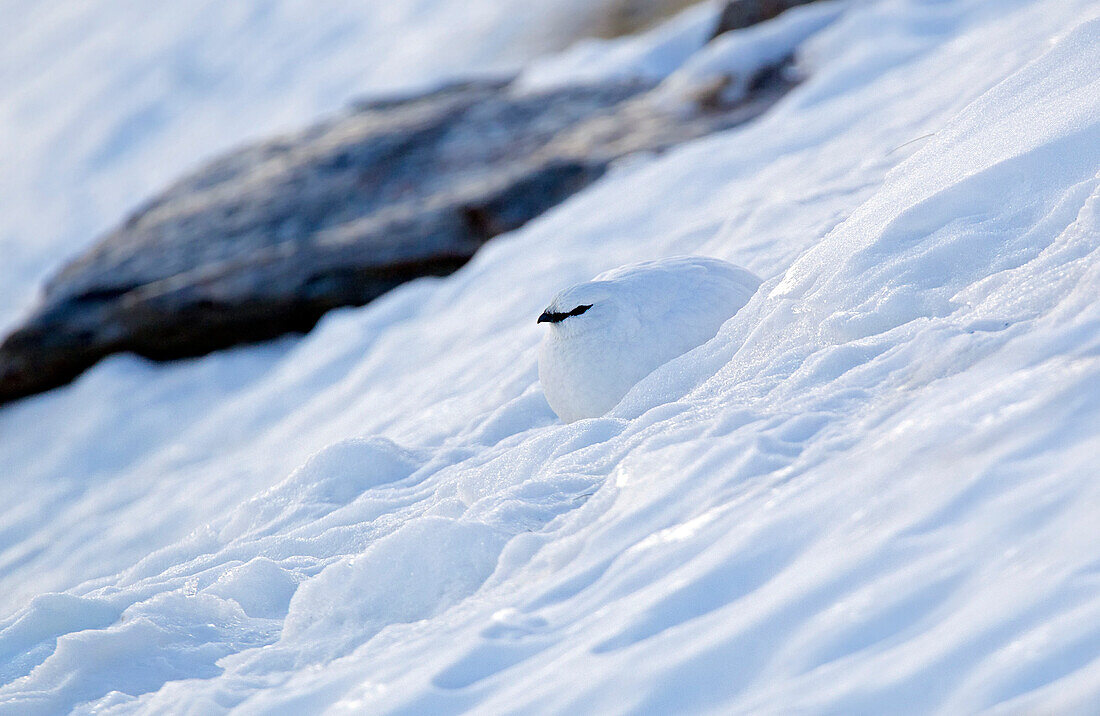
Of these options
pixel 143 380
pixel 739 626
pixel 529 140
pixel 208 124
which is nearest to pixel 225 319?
pixel 143 380

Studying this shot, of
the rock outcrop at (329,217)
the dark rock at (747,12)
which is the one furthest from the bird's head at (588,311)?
the dark rock at (747,12)

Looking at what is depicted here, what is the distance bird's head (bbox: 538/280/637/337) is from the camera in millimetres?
2648

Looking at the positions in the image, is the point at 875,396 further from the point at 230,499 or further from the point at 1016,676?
the point at 230,499

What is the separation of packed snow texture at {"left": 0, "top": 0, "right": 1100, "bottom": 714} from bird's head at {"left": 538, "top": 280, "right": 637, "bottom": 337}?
0.25 meters

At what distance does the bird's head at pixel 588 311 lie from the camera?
8.69 ft

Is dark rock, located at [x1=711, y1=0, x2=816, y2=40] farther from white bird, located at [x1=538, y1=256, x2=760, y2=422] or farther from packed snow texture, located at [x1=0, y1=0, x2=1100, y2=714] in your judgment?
white bird, located at [x1=538, y1=256, x2=760, y2=422]

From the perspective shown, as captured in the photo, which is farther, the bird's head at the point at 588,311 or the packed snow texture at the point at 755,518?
the bird's head at the point at 588,311

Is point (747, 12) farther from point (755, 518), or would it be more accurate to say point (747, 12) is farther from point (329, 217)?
point (755, 518)

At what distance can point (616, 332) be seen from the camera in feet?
8.70

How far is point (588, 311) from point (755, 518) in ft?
3.40

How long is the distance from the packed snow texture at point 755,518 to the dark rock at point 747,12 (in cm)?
318

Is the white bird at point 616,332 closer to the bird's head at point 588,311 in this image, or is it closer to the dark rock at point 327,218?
the bird's head at point 588,311

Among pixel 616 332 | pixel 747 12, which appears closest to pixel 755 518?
pixel 616 332

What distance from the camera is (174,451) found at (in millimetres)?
5086
